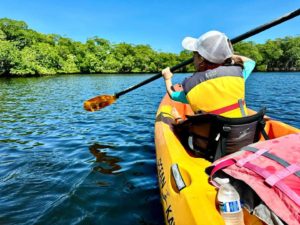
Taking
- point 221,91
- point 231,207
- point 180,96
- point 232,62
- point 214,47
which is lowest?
point 231,207

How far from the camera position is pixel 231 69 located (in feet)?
9.84

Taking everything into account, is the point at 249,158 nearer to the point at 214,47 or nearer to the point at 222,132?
the point at 222,132

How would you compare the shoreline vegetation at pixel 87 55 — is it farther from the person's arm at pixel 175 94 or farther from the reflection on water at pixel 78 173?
the person's arm at pixel 175 94

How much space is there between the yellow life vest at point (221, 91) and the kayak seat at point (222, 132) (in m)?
0.15

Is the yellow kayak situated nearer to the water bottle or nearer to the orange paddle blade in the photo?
the water bottle

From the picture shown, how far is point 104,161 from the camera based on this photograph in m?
5.27

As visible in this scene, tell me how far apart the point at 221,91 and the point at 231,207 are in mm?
1418

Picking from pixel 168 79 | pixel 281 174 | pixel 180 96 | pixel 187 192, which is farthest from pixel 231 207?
pixel 168 79

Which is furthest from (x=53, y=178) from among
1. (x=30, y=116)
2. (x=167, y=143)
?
(x=30, y=116)

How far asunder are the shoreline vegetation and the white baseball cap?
48.2 meters

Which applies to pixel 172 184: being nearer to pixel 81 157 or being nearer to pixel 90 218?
pixel 90 218

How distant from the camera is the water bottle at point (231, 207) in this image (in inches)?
71.4

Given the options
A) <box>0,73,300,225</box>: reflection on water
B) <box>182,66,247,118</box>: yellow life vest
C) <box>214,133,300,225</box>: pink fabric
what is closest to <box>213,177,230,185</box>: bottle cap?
<box>214,133,300,225</box>: pink fabric

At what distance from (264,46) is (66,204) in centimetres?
10325
